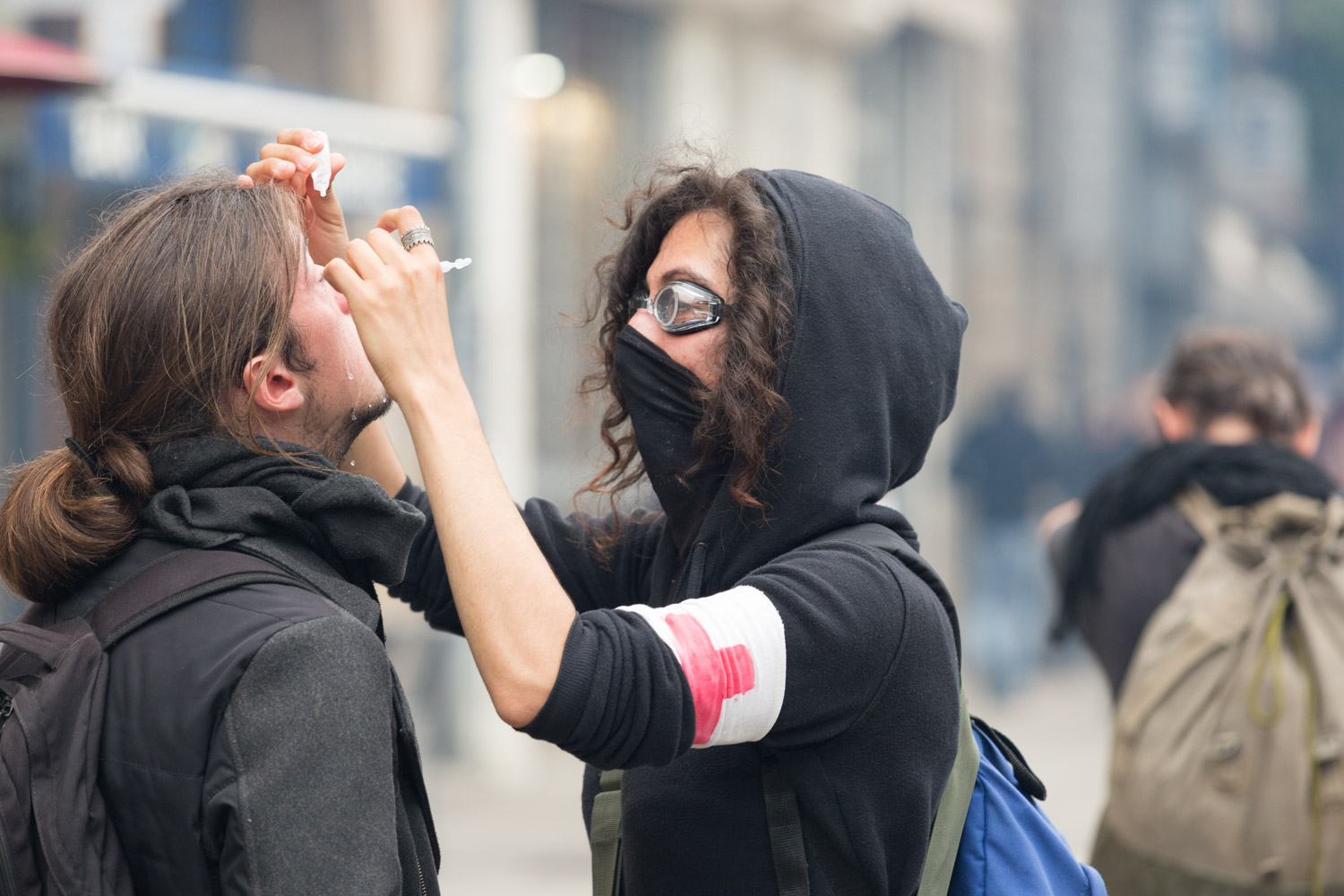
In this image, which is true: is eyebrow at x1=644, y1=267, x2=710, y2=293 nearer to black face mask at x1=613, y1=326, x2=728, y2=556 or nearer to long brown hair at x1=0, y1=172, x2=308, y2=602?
black face mask at x1=613, y1=326, x2=728, y2=556

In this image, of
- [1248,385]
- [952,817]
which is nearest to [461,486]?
[952,817]

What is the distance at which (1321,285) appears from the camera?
20.8 meters

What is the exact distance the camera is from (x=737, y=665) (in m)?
1.61

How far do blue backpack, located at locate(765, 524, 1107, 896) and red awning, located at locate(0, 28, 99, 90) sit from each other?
2633 mm

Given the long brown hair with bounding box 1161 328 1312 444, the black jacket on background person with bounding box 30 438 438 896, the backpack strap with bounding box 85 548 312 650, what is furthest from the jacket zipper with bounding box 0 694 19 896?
the long brown hair with bounding box 1161 328 1312 444

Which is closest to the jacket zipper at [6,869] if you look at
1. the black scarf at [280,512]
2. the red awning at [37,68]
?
the black scarf at [280,512]

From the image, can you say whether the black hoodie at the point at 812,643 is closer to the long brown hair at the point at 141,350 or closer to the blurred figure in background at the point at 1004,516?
the long brown hair at the point at 141,350

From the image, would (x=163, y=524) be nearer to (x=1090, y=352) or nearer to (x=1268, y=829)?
(x=1268, y=829)

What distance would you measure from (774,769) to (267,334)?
32.5 inches

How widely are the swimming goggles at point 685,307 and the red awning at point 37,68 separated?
7.41 ft

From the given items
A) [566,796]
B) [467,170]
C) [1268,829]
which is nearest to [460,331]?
[467,170]

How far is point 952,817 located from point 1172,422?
1847 mm

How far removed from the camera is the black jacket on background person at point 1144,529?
9.97 feet

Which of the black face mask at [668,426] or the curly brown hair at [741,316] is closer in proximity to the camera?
the curly brown hair at [741,316]
